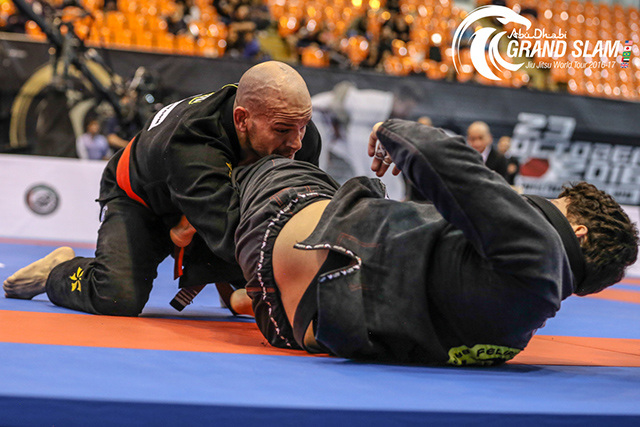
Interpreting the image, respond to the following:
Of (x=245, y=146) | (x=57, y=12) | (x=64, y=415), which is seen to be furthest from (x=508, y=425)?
(x=57, y=12)

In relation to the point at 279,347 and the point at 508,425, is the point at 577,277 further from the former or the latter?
the point at 279,347

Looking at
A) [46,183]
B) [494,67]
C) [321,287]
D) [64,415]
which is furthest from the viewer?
[494,67]

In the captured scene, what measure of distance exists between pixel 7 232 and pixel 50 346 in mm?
5457

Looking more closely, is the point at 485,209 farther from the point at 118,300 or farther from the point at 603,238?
the point at 118,300

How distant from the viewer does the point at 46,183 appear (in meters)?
6.30

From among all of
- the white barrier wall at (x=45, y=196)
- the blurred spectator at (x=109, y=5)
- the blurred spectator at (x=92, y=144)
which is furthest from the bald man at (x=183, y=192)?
the blurred spectator at (x=109, y=5)

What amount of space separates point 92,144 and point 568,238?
264 inches

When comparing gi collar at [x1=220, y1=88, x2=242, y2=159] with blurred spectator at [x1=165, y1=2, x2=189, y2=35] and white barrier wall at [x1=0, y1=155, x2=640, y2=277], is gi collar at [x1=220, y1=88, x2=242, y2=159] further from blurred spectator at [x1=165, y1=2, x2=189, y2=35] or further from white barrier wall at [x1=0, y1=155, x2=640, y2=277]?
blurred spectator at [x1=165, y1=2, x2=189, y2=35]

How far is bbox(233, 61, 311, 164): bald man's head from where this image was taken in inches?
80.6

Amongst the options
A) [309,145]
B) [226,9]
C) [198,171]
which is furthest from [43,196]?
[198,171]

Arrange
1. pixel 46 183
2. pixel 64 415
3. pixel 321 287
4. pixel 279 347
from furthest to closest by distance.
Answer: pixel 46 183, pixel 279 347, pixel 321 287, pixel 64 415

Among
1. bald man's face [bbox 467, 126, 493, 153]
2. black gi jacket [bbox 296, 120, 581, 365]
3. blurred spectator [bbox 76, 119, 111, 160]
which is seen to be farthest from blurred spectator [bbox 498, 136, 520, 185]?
black gi jacket [bbox 296, 120, 581, 365]

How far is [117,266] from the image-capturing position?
2477 millimetres

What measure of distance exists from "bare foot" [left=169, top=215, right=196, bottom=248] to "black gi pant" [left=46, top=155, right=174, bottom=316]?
0.29m
